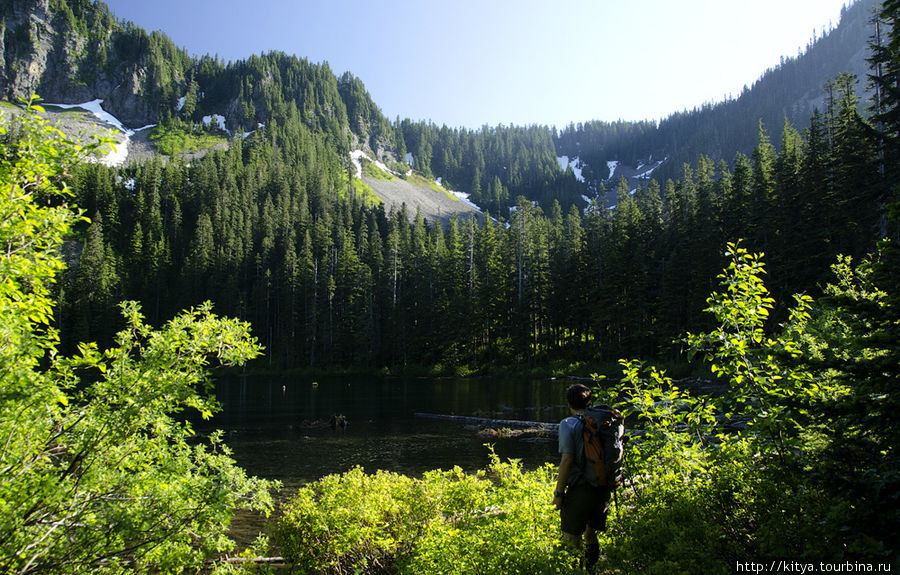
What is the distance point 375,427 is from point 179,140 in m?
172

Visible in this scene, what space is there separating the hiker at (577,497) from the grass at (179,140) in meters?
178

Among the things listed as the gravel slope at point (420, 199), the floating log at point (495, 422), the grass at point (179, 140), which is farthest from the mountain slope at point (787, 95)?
the floating log at point (495, 422)

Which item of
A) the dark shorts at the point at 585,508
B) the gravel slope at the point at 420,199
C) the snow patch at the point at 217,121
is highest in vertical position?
the snow patch at the point at 217,121

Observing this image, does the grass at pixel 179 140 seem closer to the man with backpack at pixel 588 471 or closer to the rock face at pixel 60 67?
the rock face at pixel 60 67

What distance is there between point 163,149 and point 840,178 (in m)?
176

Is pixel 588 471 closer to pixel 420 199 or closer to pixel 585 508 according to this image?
pixel 585 508

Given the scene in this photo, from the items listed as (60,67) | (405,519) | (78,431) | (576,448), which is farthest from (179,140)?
(576,448)

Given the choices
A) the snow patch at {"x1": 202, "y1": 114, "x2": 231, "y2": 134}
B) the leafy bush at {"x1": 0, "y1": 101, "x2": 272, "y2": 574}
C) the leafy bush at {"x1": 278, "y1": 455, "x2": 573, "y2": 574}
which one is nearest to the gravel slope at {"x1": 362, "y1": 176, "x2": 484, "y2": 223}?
the snow patch at {"x1": 202, "y1": 114, "x2": 231, "y2": 134}

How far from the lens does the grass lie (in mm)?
157125

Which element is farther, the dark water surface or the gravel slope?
the gravel slope

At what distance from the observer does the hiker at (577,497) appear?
566 cm

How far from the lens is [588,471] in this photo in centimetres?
559

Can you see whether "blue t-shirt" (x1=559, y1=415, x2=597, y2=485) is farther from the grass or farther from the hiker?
the grass

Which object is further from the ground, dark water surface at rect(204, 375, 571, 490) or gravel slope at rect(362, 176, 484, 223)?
gravel slope at rect(362, 176, 484, 223)
